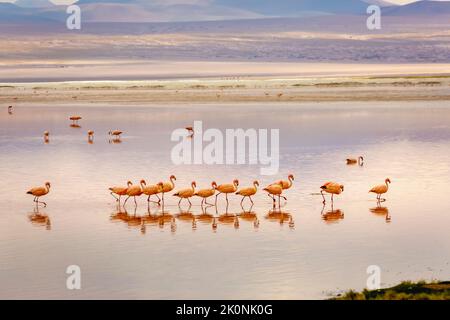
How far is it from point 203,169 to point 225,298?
1088 cm

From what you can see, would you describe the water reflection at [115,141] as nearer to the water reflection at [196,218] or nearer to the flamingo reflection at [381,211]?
the water reflection at [196,218]

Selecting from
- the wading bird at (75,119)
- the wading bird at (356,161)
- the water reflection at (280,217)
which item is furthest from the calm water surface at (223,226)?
the wading bird at (75,119)

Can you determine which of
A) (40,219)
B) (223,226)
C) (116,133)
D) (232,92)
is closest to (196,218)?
(223,226)

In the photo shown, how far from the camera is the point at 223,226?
1581 cm

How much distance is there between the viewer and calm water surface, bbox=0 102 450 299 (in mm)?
12266

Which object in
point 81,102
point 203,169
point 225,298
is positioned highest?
point 81,102

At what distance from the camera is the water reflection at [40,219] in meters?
16.1

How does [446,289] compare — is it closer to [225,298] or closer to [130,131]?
[225,298]

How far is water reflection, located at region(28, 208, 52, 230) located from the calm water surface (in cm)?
4

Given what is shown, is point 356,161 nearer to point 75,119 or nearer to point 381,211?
point 381,211

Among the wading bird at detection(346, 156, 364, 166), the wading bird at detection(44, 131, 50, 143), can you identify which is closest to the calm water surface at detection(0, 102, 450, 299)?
the wading bird at detection(346, 156, 364, 166)

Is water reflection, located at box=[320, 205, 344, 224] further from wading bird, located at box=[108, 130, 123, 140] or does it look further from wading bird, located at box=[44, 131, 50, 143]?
wading bird, located at box=[44, 131, 50, 143]

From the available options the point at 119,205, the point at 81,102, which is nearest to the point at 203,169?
the point at 119,205
